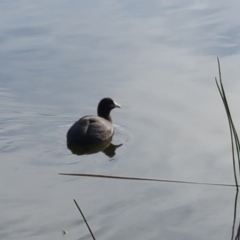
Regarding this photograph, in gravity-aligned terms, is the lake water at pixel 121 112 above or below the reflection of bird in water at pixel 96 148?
above

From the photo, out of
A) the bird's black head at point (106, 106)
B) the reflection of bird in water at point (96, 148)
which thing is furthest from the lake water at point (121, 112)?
the bird's black head at point (106, 106)

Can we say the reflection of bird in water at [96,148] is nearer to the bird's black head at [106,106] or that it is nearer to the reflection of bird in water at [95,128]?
the reflection of bird in water at [95,128]

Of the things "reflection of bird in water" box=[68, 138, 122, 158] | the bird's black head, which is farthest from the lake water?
the bird's black head

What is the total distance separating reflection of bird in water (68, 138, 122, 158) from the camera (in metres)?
11.2

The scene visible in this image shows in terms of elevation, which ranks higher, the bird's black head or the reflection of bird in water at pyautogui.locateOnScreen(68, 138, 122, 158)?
the bird's black head

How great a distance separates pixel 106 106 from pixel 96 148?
866mm

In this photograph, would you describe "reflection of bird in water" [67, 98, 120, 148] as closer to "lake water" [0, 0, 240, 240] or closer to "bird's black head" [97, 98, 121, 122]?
"bird's black head" [97, 98, 121, 122]

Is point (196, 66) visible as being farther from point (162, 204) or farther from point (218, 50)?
point (162, 204)

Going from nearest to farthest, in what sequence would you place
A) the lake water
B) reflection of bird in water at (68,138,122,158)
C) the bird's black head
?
1. the lake water
2. reflection of bird in water at (68,138,122,158)
3. the bird's black head

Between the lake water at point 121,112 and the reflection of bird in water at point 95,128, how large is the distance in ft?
0.57

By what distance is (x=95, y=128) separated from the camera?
38.8 ft

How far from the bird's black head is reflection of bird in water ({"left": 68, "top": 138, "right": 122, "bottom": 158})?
548mm

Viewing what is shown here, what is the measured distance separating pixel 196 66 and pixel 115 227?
6317mm

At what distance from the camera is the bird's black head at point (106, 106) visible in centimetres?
1210
